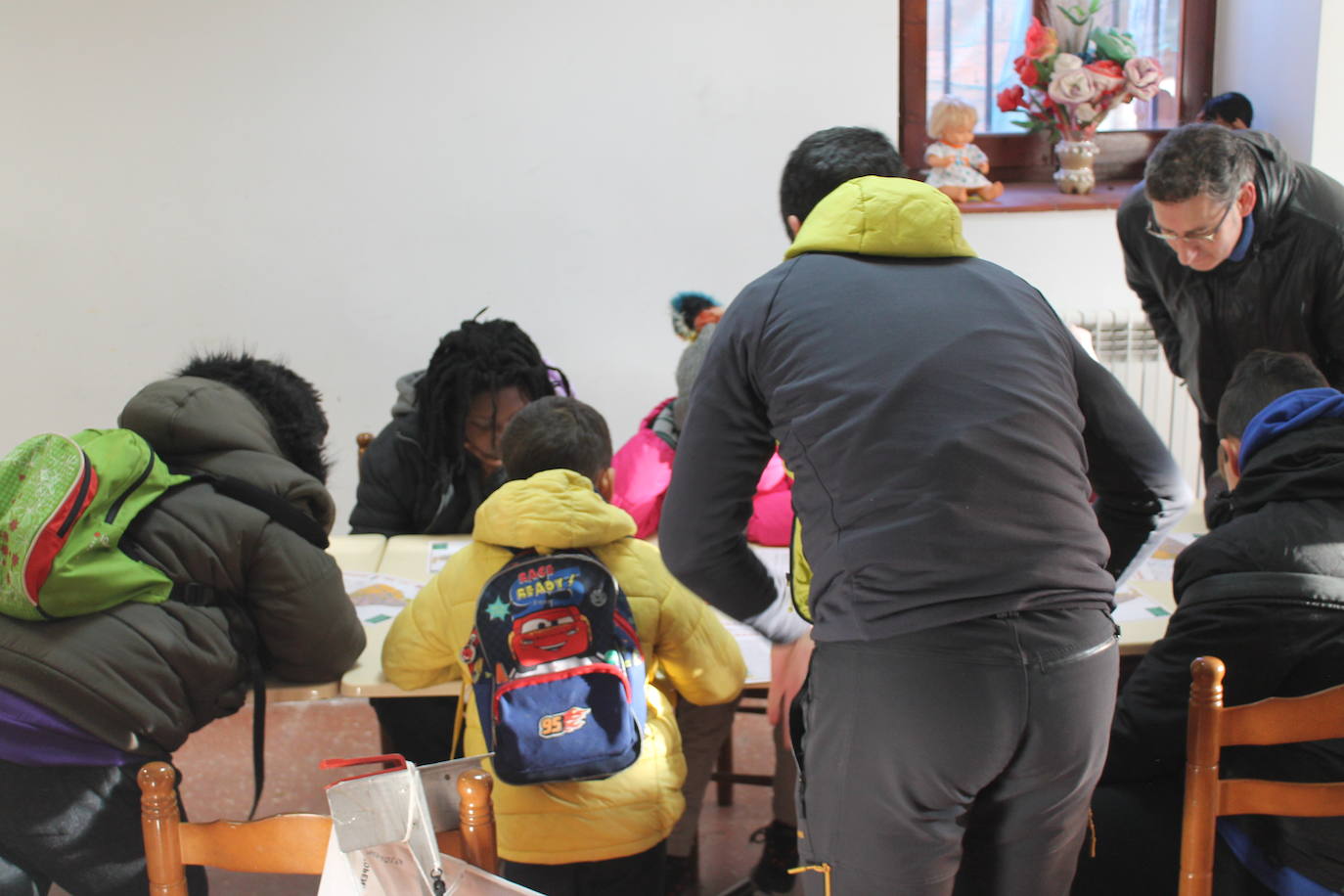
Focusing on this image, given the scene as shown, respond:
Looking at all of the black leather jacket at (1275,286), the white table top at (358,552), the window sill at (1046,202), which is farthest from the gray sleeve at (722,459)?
the window sill at (1046,202)

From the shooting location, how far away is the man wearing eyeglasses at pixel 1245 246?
247cm

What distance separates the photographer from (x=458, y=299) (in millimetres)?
3949

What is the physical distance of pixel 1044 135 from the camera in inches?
167

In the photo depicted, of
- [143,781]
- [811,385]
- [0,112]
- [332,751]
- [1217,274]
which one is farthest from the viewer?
[0,112]

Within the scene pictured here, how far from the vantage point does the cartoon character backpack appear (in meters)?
1.58

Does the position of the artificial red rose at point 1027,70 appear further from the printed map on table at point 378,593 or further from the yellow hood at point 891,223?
the yellow hood at point 891,223

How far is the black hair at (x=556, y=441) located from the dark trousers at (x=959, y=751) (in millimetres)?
663

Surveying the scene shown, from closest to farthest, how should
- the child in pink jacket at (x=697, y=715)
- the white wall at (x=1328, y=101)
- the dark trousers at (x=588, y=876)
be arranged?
the dark trousers at (x=588, y=876), the child in pink jacket at (x=697, y=715), the white wall at (x=1328, y=101)

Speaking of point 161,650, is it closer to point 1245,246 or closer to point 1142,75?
point 1245,246

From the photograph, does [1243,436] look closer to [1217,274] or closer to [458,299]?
[1217,274]

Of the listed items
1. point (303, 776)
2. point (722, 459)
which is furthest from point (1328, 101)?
point (303, 776)

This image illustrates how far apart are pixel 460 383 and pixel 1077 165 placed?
7.96ft

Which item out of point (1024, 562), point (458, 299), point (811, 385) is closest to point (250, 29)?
point (458, 299)

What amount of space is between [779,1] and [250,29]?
1695 mm
